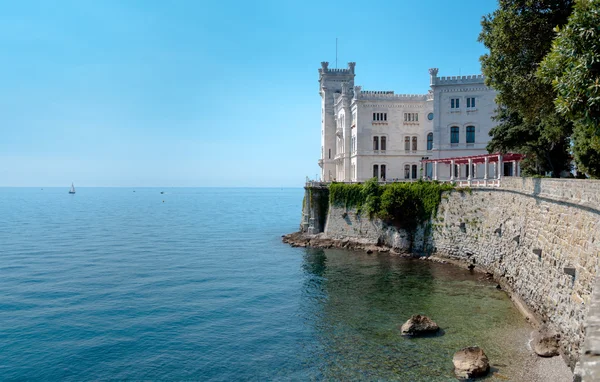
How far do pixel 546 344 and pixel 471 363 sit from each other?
142 inches

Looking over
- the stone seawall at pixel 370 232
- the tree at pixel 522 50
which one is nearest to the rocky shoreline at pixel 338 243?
the stone seawall at pixel 370 232

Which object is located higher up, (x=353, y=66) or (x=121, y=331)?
(x=353, y=66)

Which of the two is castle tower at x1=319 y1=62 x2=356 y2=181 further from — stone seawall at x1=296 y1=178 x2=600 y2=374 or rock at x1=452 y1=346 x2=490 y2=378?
rock at x1=452 y1=346 x2=490 y2=378

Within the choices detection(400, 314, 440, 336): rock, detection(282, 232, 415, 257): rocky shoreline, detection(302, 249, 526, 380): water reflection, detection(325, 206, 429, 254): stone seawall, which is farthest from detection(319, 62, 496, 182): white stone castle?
detection(400, 314, 440, 336): rock

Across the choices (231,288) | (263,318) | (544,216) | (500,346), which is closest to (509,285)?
(544,216)

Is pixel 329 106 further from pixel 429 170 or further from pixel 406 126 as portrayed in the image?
pixel 429 170

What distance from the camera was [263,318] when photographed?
89.2ft

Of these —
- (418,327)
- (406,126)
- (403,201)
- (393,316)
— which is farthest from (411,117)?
(418,327)

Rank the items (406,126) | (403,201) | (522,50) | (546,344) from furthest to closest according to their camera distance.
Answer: (406,126), (403,201), (522,50), (546,344)

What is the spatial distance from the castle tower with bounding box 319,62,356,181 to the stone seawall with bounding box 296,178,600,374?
2069 centimetres

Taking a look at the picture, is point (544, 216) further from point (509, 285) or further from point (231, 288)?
point (231, 288)

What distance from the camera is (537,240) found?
25.7 meters

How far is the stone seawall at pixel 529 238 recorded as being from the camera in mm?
18500

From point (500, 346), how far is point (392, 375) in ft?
19.5
